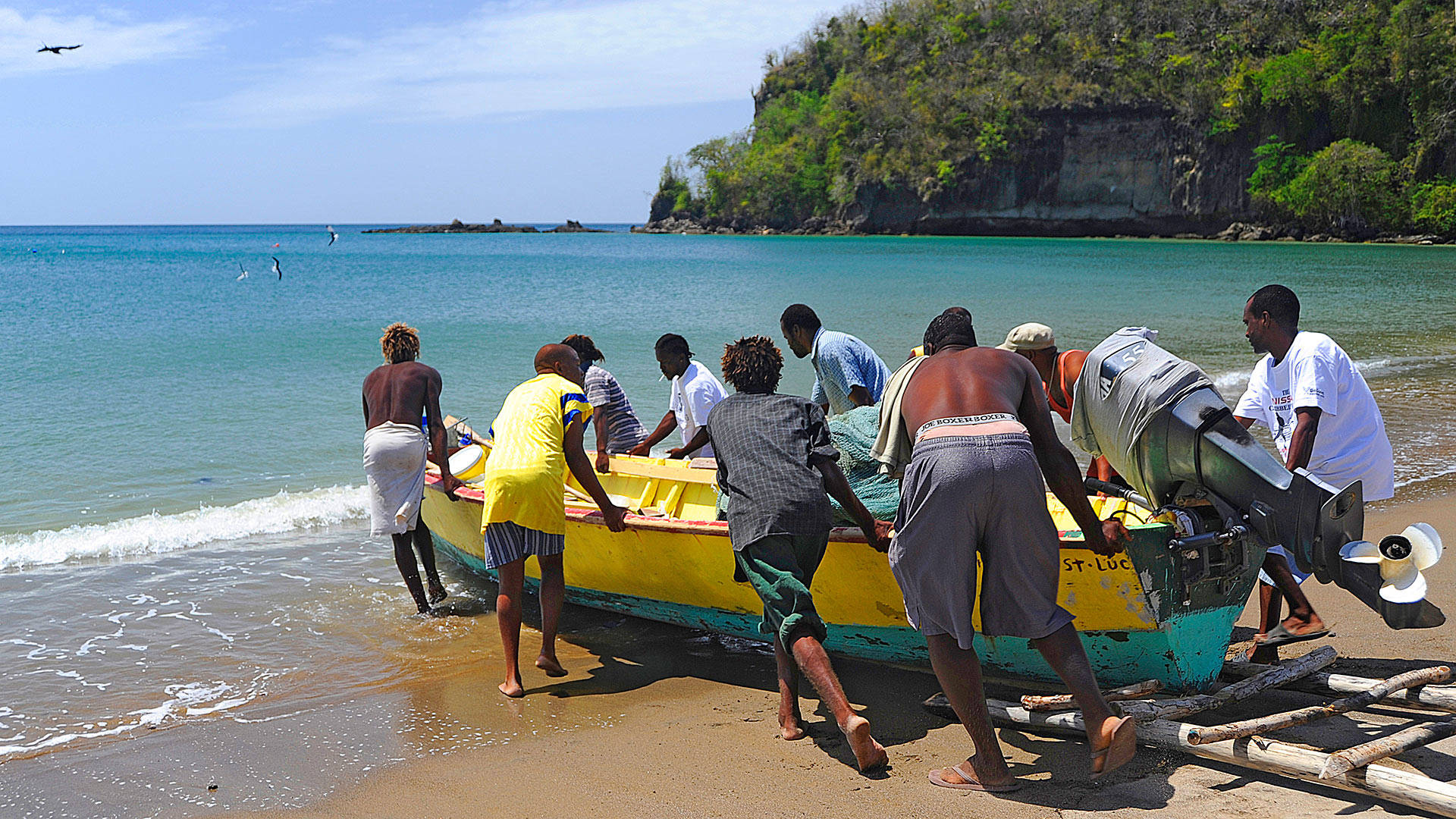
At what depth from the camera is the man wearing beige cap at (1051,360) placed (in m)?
4.43

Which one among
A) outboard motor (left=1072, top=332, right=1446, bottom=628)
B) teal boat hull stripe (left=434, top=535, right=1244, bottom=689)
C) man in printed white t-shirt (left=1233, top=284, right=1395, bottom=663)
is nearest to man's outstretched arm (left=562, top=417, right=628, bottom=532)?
teal boat hull stripe (left=434, top=535, right=1244, bottom=689)

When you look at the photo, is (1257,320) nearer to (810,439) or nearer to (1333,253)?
(810,439)

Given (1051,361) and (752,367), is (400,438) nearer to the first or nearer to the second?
(752,367)

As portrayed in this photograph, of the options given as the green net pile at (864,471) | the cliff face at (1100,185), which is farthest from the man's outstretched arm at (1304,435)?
the cliff face at (1100,185)

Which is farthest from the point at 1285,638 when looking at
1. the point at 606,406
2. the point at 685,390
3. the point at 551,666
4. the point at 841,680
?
the point at 606,406

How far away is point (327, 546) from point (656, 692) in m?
4.21

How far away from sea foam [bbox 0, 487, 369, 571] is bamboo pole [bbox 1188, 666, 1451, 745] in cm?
732

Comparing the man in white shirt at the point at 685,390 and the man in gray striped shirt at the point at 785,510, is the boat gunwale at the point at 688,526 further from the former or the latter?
the man in white shirt at the point at 685,390

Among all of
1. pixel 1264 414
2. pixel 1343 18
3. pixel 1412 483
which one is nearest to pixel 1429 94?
pixel 1343 18

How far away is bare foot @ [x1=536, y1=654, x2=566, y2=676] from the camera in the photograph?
5246mm

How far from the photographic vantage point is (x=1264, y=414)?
479 centimetres

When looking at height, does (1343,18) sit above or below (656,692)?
above

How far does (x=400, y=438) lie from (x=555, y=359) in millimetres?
1445

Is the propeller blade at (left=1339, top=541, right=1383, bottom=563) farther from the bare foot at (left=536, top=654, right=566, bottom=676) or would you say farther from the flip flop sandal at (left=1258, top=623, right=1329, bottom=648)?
the bare foot at (left=536, top=654, right=566, bottom=676)
